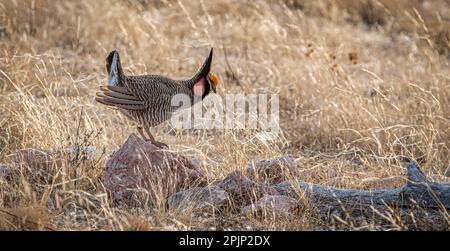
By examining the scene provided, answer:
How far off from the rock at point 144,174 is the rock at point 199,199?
0.28 ft

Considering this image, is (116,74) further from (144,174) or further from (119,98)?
(144,174)

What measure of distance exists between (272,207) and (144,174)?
80 centimetres

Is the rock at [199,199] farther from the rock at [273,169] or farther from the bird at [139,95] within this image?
the bird at [139,95]

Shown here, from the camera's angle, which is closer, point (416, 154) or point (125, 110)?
point (125, 110)

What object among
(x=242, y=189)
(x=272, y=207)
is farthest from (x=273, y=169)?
(x=272, y=207)

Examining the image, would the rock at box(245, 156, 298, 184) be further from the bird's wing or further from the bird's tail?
the bird's tail

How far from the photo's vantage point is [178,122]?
6215 millimetres

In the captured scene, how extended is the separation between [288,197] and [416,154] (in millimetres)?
1960

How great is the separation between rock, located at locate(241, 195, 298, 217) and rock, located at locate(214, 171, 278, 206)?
0.47 ft

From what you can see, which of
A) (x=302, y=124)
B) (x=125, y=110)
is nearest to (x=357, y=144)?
(x=302, y=124)

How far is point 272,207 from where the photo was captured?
3.70 m

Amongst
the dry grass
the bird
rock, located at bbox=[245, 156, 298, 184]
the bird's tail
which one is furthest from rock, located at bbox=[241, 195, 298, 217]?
the bird's tail
